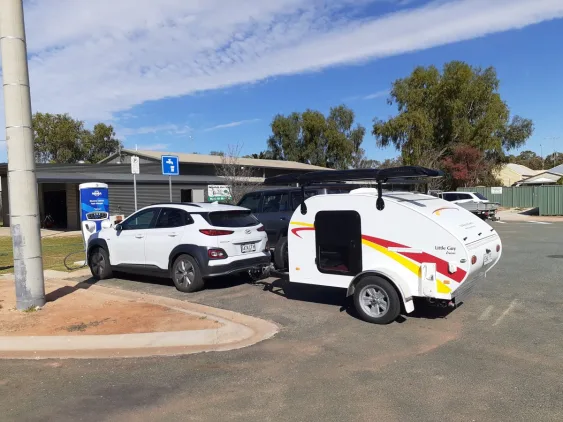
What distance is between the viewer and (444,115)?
44906 mm

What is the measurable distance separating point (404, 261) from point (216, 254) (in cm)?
349

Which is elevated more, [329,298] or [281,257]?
[281,257]

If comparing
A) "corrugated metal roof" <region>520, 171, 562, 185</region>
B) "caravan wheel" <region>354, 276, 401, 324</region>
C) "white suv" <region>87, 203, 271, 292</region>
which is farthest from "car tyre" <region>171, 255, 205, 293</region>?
"corrugated metal roof" <region>520, 171, 562, 185</region>

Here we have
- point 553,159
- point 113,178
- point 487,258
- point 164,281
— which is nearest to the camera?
point 487,258

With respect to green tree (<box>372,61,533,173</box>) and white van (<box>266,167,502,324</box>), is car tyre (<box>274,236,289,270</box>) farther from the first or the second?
green tree (<box>372,61,533,173</box>)

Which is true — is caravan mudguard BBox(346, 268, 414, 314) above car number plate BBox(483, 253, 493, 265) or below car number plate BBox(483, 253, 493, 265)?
below

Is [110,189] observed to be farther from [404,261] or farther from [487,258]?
[487,258]

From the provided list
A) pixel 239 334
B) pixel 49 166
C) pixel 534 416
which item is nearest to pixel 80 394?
pixel 239 334

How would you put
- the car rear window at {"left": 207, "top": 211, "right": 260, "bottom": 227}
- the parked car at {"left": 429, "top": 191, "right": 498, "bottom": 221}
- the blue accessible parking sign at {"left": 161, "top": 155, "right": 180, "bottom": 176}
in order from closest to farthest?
the car rear window at {"left": 207, "top": 211, "right": 260, "bottom": 227}
the blue accessible parking sign at {"left": 161, "top": 155, "right": 180, "bottom": 176}
the parked car at {"left": 429, "top": 191, "right": 498, "bottom": 221}

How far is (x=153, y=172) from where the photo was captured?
99.2 feet

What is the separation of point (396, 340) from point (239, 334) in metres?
2.01

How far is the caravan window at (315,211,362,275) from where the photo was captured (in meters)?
6.75

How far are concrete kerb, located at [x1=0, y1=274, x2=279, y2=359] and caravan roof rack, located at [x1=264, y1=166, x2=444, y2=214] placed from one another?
2.07 meters

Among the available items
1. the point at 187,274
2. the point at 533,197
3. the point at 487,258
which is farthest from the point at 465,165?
the point at 187,274
